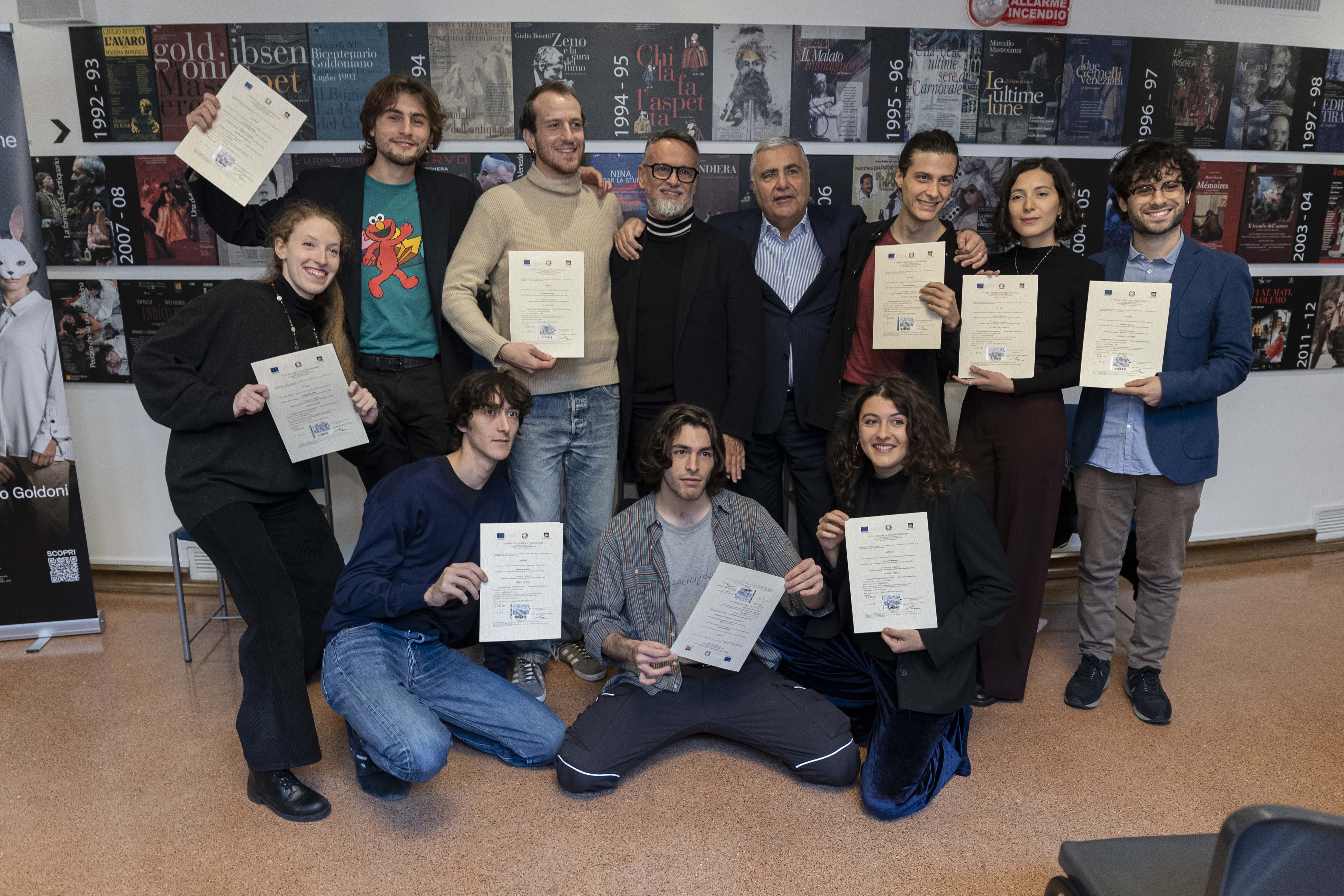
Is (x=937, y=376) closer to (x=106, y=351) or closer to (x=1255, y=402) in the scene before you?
(x=1255, y=402)

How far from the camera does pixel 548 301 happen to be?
9.38 feet

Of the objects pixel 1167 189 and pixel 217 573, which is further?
pixel 217 573

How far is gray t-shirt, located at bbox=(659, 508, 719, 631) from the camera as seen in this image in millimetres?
2703

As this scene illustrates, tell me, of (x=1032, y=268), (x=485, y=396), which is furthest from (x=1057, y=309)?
(x=485, y=396)

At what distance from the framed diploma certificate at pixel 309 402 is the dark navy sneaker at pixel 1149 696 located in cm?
284

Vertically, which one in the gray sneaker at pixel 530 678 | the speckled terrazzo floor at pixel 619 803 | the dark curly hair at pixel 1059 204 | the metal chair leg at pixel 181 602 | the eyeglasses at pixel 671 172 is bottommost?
the speckled terrazzo floor at pixel 619 803

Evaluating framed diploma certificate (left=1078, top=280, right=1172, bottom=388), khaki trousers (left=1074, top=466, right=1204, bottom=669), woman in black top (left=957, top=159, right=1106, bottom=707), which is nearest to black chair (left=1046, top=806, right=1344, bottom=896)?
woman in black top (left=957, top=159, right=1106, bottom=707)

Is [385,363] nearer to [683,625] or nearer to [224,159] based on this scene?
[224,159]

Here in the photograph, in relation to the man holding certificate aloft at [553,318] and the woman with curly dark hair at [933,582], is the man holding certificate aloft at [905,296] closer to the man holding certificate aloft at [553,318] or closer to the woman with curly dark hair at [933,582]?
the woman with curly dark hair at [933,582]

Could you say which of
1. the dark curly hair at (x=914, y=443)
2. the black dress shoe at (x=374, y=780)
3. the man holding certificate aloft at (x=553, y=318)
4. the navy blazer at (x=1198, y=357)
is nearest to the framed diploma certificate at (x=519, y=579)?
the black dress shoe at (x=374, y=780)

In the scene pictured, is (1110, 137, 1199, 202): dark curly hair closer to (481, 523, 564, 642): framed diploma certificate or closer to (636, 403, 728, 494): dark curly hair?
(636, 403, 728, 494): dark curly hair

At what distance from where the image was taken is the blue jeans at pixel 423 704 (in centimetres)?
237

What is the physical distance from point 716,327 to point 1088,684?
73.5 inches

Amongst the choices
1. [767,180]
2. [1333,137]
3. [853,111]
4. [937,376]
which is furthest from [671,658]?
[1333,137]
